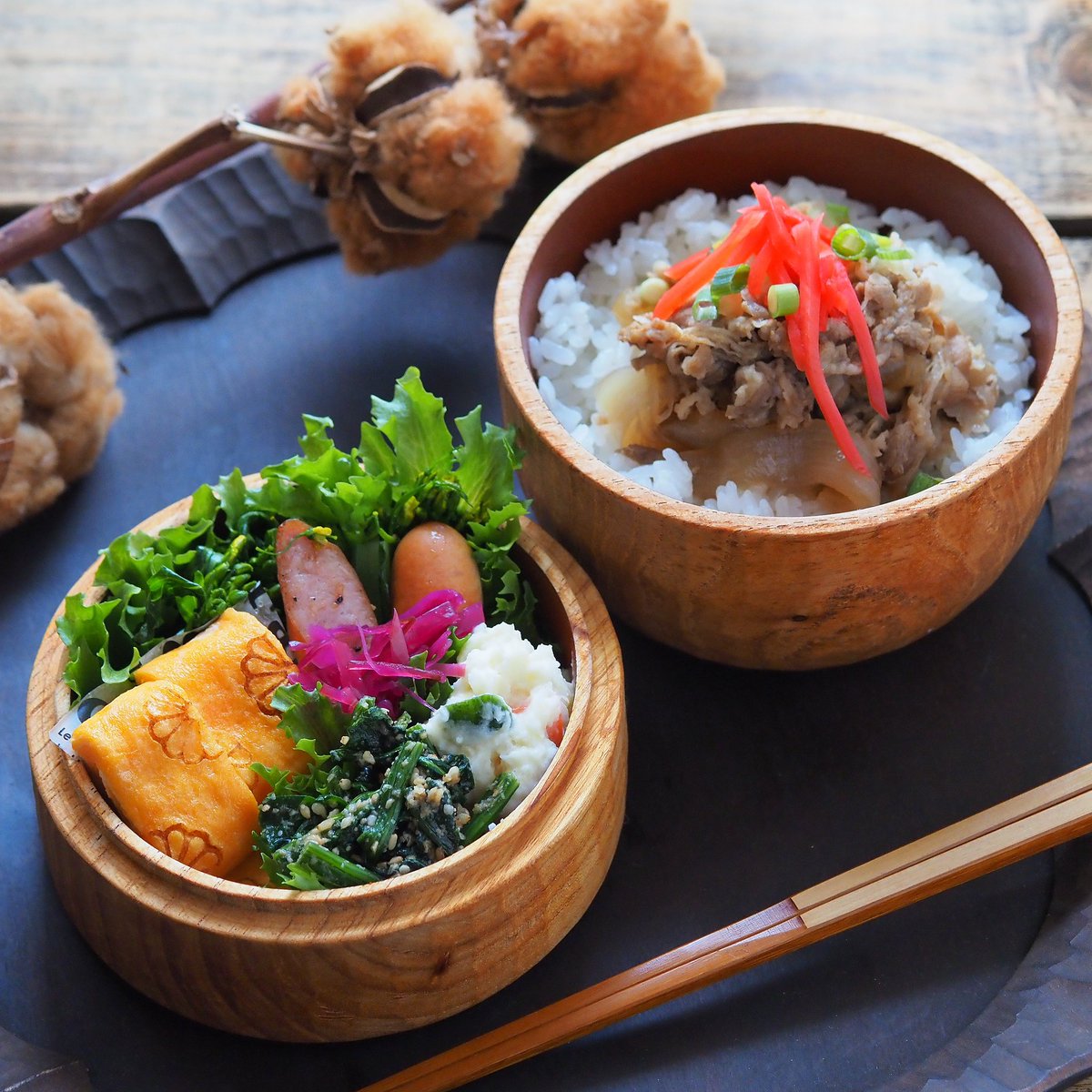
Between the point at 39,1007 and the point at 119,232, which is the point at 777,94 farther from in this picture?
the point at 39,1007

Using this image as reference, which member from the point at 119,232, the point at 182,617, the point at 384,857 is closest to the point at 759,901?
the point at 384,857

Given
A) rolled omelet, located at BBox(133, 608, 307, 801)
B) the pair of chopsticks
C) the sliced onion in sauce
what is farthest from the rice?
rolled omelet, located at BBox(133, 608, 307, 801)

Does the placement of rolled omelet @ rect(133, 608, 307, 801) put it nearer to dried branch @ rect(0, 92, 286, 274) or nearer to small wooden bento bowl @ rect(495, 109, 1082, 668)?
small wooden bento bowl @ rect(495, 109, 1082, 668)

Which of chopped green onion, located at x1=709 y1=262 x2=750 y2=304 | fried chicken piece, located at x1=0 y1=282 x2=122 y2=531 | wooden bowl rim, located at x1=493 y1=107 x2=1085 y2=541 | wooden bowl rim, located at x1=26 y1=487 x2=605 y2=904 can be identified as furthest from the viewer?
fried chicken piece, located at x1=0 y1=282 x2=122 y2=531

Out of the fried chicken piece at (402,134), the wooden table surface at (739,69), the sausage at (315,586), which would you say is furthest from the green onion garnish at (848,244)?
the wooden table surface at (739,69)

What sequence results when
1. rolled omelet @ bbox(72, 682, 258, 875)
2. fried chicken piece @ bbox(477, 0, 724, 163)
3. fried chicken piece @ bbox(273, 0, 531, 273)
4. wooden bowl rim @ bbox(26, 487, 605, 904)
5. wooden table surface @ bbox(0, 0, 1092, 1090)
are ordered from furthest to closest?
wooden table surface @ bbox(0, 0, 1092, 1090)
fried chicken piece @ bbox(477, 0, 724, 163)
fried chicken piece @ bbox(273, 0, 531, 273)
rolled omelet @ bbox(72, 682, 258, 875)
wooden bowl rim @ bbox(26, 487, 605, 904)

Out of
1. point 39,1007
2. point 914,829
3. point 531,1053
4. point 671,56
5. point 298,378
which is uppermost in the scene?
point 671,56

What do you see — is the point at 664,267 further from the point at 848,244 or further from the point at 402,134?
the point at 402,134
